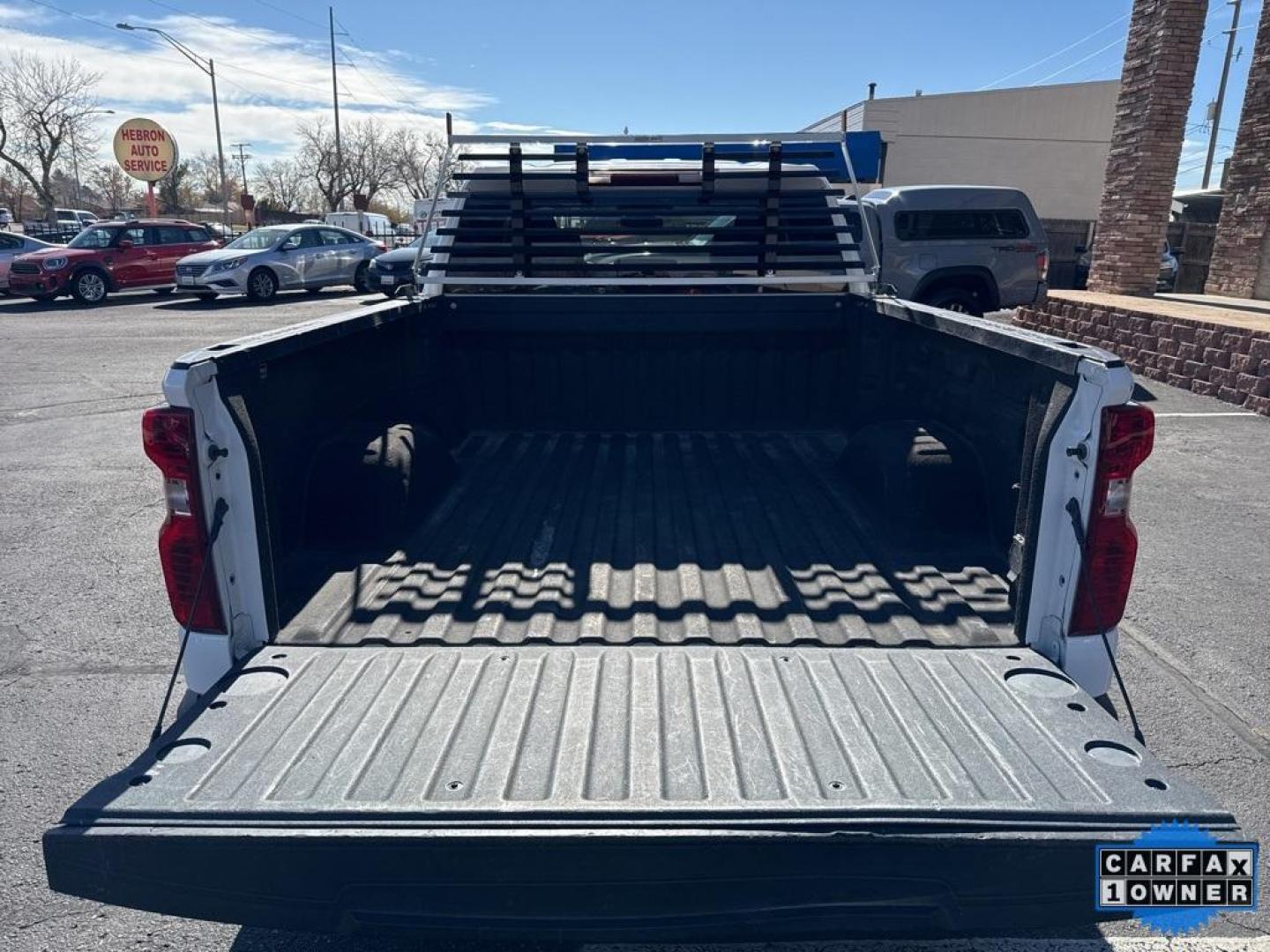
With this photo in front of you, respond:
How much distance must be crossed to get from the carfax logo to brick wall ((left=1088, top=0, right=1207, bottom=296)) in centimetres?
1424

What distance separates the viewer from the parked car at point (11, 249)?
2014 cm

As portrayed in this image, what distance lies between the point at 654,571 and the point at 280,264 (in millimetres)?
19748

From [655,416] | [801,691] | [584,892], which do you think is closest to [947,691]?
[801,691]

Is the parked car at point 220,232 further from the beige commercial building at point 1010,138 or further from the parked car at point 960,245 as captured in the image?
the beige commercial building at point 1010,138

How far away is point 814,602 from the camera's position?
2.93 meters

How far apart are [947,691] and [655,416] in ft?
9.30

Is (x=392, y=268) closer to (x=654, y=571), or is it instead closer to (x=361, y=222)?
(x=654, y=571)

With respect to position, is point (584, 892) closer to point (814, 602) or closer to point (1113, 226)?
point (814, 602)

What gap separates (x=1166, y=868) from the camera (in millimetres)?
1810

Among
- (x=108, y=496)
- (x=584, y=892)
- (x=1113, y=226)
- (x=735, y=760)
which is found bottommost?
(x=108, y=496)

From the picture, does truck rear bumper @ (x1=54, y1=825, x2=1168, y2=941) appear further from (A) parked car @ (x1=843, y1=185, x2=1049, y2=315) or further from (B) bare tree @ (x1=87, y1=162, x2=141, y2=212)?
(B) bare tree @ (x1=87, y1=162, x2=141, y2=212)

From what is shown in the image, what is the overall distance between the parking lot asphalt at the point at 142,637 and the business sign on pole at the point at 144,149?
3488cm

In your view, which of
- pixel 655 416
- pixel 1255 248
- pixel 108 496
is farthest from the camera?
pixel 1255 248

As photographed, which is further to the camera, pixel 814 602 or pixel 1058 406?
pixel 814 602
